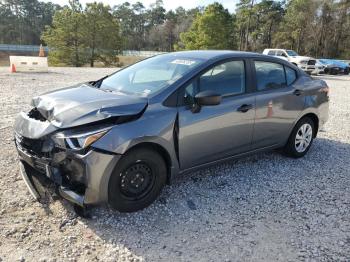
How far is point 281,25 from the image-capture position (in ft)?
182

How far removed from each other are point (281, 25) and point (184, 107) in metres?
56.8

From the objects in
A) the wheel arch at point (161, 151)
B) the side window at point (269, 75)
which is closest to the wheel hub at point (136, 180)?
the wheel arch at point (161, 151)

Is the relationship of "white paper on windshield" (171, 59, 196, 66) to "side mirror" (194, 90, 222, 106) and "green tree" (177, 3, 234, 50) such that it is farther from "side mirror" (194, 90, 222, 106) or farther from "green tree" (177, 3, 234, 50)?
"green tree" (177, 3, 234, 50)

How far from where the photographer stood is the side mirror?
3867mm

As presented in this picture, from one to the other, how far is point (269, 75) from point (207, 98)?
1580 millimetres


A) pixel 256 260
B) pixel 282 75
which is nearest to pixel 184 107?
pixel 256 260

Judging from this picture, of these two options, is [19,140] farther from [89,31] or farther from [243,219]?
[89,31]

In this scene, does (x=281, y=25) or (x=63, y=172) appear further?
(x=281, y=25)

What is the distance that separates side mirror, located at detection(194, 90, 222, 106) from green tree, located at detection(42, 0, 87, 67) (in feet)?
126

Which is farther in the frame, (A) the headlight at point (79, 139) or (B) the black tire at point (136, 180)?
(B) the black tire at point (136, 180)

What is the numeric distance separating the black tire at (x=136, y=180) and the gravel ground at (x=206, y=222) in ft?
0.48

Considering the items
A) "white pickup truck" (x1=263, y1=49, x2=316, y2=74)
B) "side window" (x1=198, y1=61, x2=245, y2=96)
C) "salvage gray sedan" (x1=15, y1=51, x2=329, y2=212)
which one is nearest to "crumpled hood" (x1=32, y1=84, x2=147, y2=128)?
"salvage gray sedan" (x1=15, y1=51, x2=329, y2=212)

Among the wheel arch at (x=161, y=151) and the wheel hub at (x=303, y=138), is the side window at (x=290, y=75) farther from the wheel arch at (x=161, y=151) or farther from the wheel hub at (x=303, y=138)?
the wheel arch at (x=161, y=151)

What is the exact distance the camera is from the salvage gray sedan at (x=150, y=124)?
3.34 meters
